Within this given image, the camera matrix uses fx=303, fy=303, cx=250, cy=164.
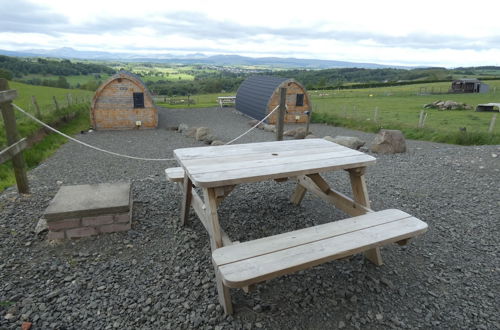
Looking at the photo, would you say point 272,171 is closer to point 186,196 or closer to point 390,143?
point 186,196

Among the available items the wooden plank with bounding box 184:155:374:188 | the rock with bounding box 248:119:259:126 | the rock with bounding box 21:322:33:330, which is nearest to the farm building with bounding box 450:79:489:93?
the rock with bounding box 248:119:259:126

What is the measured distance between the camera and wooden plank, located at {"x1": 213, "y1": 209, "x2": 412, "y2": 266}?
273 cm

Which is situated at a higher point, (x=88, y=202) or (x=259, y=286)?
(x=88, y=202)

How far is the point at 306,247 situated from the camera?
2908 mm

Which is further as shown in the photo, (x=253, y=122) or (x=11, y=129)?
(x=253, y=122)

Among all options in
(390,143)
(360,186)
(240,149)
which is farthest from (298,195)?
(390,143)

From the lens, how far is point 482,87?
50062 millimetres

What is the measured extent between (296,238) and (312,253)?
0.89ft

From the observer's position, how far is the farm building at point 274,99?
20.3m

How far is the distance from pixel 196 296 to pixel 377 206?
389cm

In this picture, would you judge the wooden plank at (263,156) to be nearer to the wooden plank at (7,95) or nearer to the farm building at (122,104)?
the wooden plank at (7,95)

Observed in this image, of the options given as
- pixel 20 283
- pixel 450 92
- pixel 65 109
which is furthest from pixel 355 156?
pixel 450 92

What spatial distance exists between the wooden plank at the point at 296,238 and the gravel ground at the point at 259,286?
744 mm

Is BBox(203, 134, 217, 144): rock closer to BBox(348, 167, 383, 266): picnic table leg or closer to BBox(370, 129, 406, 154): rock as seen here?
BBox(370, 129, 406, 154): rock
